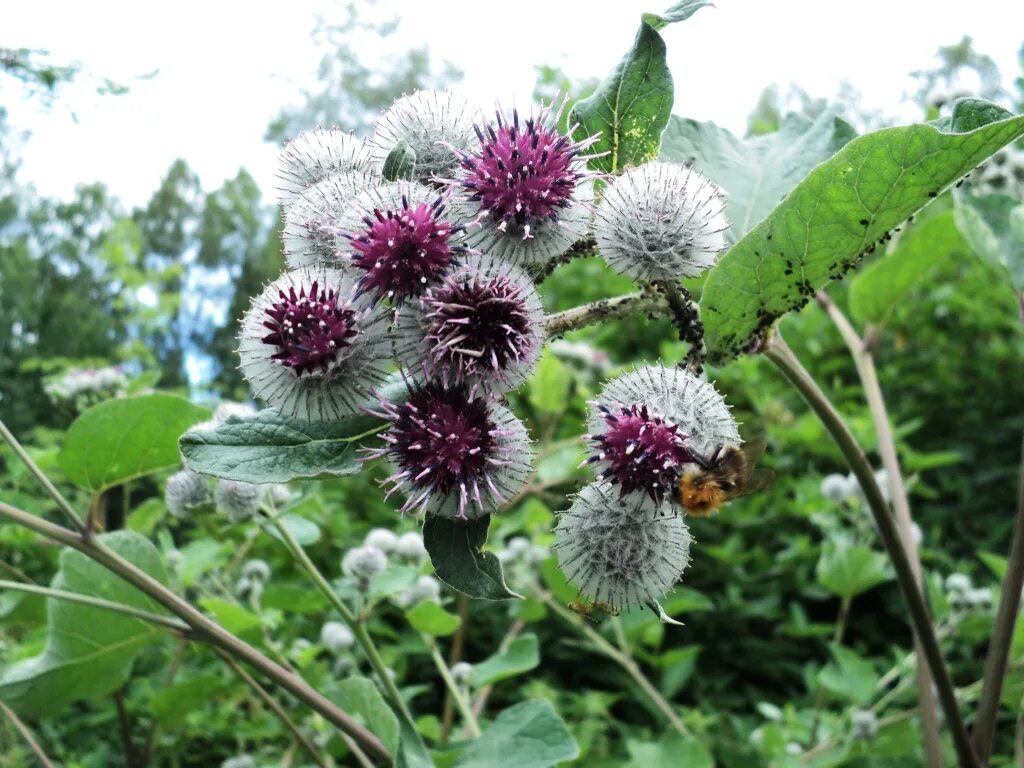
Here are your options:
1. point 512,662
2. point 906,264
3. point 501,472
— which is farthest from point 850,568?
point 501,472

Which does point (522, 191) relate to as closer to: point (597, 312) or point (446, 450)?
point (597, 312)

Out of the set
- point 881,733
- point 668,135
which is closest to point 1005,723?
point 881,733

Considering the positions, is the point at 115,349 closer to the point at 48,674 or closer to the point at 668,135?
the point at 48,674

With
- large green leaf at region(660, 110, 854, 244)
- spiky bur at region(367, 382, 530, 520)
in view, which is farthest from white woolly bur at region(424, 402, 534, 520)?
large green leaf at region(660, 110, 854, 244)

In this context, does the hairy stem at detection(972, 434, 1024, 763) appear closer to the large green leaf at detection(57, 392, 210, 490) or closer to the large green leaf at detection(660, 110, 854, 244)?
the large green leaf at detection(660, 110, 854, 244)

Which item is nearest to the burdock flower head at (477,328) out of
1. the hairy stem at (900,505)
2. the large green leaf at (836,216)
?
the large green leaf at (836,216)

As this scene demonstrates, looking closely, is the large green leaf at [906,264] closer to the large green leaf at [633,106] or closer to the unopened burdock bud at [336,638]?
the large green leaf at [633,106]
